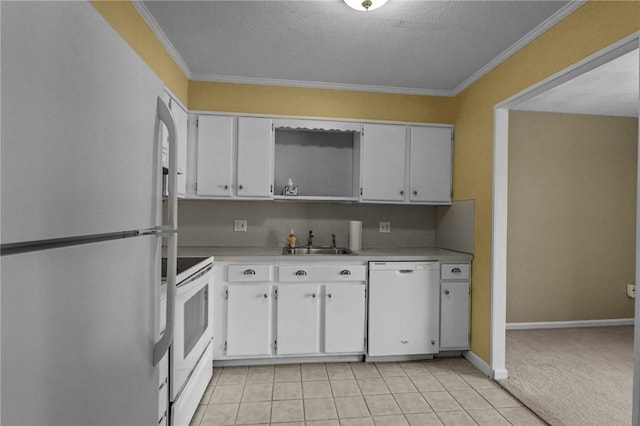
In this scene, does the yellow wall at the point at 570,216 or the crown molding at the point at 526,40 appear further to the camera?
the yellow wall at the point at 570,216

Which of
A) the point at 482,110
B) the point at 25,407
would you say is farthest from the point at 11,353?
the point at 482,110

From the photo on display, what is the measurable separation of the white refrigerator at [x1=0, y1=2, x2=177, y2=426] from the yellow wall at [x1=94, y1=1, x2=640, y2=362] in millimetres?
1405

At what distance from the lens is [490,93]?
9.17 feet

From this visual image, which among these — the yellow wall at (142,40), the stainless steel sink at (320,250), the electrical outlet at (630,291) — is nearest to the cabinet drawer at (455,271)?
the stainless steel sink at (320,250)

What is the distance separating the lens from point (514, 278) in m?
3.82

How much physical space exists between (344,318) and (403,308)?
534mm

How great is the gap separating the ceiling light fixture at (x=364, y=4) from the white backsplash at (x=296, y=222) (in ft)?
6.17

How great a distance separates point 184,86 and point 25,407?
9.94ft

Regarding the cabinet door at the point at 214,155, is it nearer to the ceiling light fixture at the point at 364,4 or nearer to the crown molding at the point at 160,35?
the crown molding at the point at 160,35

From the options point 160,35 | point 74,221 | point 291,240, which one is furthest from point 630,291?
point 160,35

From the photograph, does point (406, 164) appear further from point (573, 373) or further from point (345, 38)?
point (573, 373)

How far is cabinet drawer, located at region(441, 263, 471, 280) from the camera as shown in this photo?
117 inches

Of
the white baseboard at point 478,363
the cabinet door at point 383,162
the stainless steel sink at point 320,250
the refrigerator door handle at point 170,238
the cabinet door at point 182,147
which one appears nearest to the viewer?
the refrigerator door handle at point 170,238

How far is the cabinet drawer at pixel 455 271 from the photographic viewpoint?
298cm
